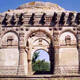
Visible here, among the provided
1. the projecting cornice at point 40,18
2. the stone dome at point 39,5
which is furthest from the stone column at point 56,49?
the stone dome at point 39,5

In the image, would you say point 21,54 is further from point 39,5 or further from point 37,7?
point 39,5

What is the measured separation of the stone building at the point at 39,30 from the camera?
15.7 metres

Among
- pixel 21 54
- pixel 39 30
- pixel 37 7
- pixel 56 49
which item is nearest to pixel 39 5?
pixel 37 7

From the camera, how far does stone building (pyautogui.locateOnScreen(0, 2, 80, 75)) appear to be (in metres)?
15.7

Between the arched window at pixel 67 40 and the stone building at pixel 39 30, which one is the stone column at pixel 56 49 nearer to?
the stone building at pixel 39 30

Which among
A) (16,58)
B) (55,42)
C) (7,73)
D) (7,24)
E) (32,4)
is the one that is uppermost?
(32,4)

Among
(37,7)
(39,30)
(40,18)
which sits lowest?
(39,30)

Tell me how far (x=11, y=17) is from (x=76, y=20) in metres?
4.49

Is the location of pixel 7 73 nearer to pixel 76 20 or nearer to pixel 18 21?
pixel 18 21

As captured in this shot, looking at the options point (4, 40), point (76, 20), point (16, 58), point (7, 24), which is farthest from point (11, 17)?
point (76, 20)

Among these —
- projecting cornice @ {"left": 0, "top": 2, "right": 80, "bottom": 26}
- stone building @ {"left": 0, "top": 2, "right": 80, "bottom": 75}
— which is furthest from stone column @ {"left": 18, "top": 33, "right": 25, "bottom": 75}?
projecting cornice @ {"left": 0, "top": 2, "right": 80, "bottom": 26}

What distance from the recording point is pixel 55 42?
52.0ft

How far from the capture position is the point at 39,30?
16.2 meters

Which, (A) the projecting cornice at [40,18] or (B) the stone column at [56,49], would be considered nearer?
(B) the stone column at [56,49]
